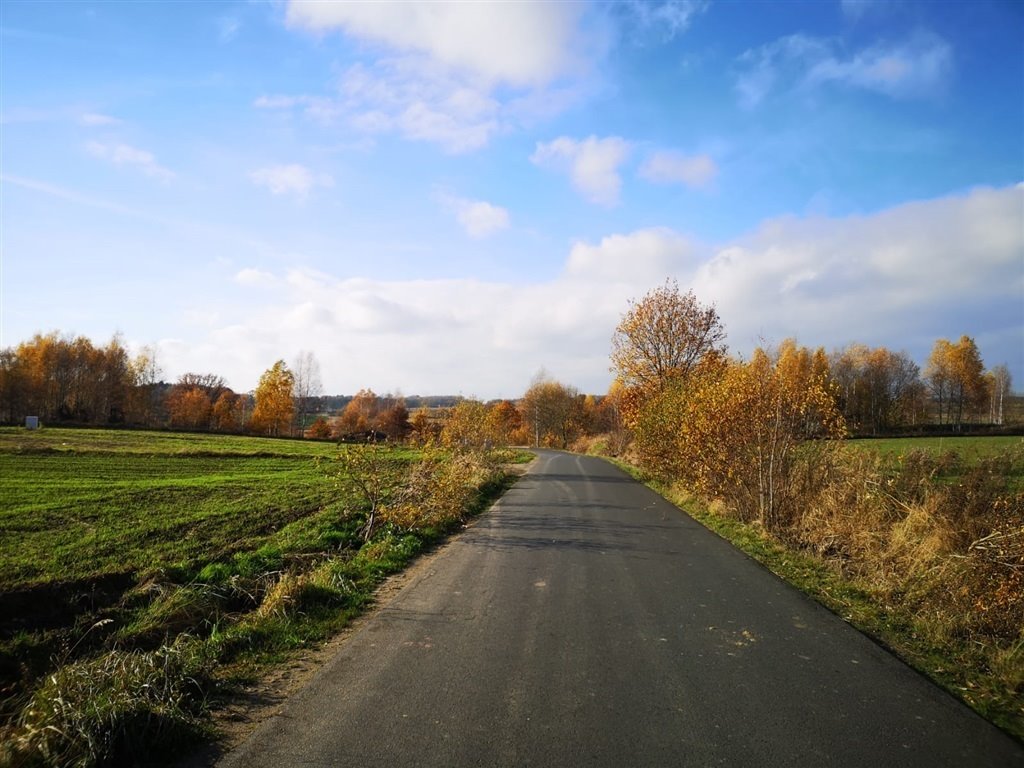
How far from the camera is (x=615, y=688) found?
15.6 ft

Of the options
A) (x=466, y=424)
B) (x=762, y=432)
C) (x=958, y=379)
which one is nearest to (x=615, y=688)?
(x=762, y=432)

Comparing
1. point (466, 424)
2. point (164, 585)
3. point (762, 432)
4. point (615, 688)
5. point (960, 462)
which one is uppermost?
point (762, 432)

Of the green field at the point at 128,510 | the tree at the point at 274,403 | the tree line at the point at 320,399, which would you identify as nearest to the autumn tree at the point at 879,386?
the tree line at the point at 320,399

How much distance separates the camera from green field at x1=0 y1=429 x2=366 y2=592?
9766 millimetres

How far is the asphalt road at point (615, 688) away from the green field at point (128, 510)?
5.45m

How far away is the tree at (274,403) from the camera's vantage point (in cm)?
7238

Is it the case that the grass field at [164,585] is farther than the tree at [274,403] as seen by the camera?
No

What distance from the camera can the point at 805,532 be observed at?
440 inches

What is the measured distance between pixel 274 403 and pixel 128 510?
61447mm

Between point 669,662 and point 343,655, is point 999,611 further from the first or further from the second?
point 343,655

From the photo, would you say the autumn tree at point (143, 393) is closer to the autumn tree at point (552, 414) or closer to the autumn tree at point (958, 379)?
the autumn tree at point (552, 414)

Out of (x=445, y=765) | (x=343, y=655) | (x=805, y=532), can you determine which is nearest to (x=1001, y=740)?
(x=445, y=765)

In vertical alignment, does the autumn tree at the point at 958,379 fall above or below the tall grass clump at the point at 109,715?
above

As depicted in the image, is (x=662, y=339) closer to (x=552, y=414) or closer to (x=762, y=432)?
(x=762, y=432)
